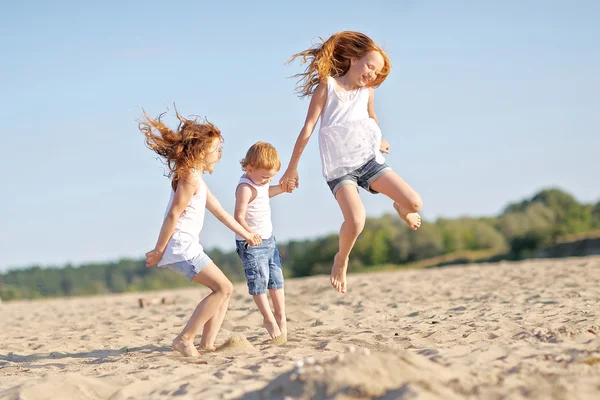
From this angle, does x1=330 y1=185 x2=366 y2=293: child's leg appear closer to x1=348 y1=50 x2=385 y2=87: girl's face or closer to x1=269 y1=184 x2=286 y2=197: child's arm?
x1=269 y1=184 x2=286 y2=197: child's arm

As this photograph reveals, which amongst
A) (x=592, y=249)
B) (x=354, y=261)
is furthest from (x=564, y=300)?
(x=354, y=261)

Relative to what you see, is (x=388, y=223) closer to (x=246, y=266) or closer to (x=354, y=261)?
(x=354, y=261)

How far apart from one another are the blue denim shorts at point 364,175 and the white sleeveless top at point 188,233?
3.61ft

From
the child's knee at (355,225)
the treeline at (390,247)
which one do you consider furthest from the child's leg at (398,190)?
the treeline at (390,247)

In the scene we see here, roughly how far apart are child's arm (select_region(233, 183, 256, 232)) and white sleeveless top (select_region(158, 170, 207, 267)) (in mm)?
311

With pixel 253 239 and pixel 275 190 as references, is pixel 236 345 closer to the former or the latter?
pixel 253 239

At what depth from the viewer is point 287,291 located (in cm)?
1163

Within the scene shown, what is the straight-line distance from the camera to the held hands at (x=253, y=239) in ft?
18.4

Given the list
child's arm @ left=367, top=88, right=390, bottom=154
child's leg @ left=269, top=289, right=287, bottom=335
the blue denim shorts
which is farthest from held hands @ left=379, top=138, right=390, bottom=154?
child's leg @ left=269, top=289, right=287, bottom=335

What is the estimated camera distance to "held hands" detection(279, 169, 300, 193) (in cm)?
605

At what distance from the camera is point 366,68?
6.01 meters

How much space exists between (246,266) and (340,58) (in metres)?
1.99

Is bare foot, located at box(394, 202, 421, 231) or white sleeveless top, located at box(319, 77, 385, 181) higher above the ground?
white sleeveless top, located at box(319, 77, 385, 181)

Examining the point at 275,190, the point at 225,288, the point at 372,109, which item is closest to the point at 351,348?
the point at 225,288
